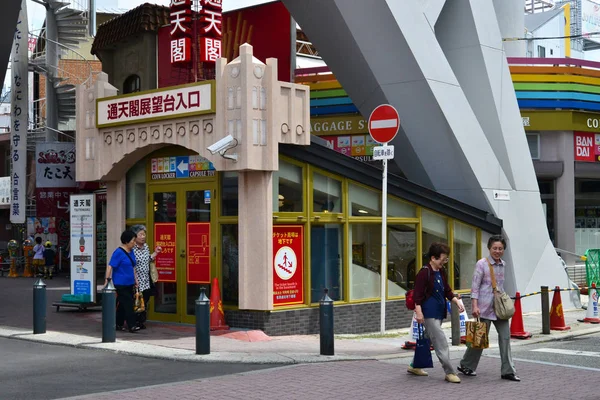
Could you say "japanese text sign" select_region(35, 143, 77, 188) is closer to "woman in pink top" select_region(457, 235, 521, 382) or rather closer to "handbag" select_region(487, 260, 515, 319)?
"woman in pink top" select_region(457, 235, 521, 382)

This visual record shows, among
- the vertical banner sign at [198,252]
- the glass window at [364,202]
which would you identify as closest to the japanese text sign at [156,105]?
the vertical banner sign at [198,252]

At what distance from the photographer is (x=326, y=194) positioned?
15336 millimetres

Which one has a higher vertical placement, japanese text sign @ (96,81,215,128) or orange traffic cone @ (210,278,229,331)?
japanese text sign @ (96,81,215,128)

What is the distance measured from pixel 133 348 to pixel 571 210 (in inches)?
628

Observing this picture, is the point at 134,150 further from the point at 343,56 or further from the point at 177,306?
the point at 343,56

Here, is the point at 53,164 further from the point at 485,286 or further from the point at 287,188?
the point at 485,286

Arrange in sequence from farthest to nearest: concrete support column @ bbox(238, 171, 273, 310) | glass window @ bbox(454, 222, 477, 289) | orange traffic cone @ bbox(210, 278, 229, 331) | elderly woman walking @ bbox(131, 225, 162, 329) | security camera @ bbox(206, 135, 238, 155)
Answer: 1. glass window @ bbox(454, 222, 477, 289)
2. elderly woman walking @ bbox(131, 225, 162, 329)
3. orange traffic cone @ bbox(210, 278, 229, 331)
4. concrete support column @ bbox(238, 171, 273, 310)
5. security camera @ bbox(206, 135, 238, 155)

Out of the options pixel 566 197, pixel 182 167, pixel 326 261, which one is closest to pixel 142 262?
pixel 182 167

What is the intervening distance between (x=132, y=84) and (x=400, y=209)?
16689 mm

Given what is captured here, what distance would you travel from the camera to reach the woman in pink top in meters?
10.6

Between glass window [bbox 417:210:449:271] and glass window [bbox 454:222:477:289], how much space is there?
12.6 inches

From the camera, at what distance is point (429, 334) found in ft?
34.5

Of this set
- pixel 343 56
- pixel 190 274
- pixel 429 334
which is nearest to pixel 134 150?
pixel 190 274

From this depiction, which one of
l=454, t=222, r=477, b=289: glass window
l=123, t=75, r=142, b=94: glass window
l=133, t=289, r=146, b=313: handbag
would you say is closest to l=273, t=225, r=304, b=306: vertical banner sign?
l=133, t=289, r=146, b=313: handbag
